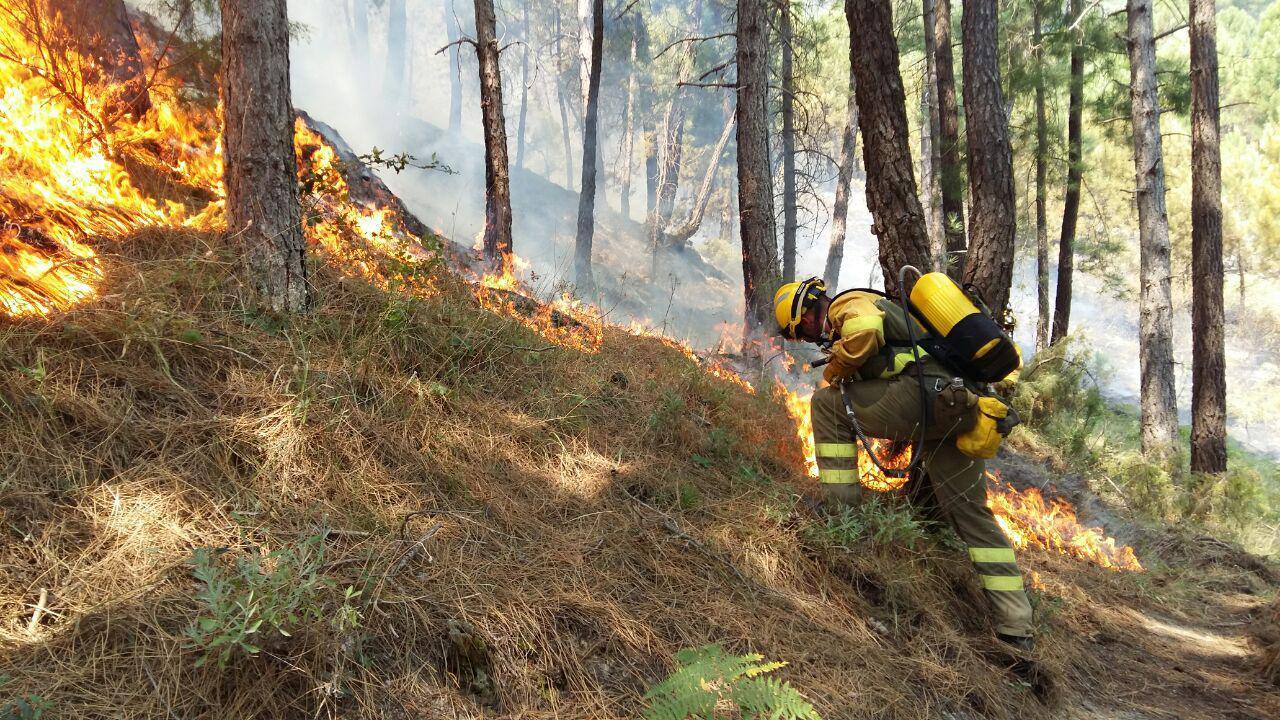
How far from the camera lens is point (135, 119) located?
15.6 ft

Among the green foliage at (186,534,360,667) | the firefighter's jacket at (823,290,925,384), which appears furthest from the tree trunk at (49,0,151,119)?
the firefighter's jacket at (823,290,925,384)

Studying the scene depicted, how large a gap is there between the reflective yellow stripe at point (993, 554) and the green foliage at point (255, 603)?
10.4 feet

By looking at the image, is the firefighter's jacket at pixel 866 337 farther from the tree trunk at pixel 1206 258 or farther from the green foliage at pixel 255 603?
the tree trunk at pixel 1206 258

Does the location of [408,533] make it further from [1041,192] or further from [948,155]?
[1041,192]

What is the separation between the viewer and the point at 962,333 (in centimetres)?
366

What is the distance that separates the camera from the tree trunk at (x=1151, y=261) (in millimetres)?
9141

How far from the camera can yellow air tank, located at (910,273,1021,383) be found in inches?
142

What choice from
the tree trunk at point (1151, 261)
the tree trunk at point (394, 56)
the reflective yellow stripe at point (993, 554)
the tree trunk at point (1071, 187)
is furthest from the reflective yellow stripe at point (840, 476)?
the tree trunk at point (394, 56)

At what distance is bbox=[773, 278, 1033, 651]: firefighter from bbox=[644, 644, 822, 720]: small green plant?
5.81 ft

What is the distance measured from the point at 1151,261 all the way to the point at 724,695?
32.8 ft

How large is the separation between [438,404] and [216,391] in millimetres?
1050

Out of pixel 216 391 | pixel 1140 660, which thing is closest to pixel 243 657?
pixel 216 391

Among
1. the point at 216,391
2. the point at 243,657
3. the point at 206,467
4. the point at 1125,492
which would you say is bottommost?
the point at 1125,492

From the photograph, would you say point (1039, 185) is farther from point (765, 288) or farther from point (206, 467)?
point (206, 467)
